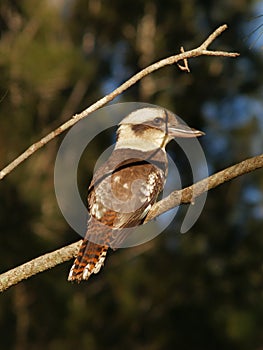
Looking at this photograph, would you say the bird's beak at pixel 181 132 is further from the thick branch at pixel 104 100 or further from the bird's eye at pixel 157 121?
the thick branch at pixel 104 100

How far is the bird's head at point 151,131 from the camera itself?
4.54m

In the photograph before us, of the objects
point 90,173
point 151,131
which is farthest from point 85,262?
point 90,173

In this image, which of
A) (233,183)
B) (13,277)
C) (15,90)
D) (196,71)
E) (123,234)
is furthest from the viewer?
(196,71)

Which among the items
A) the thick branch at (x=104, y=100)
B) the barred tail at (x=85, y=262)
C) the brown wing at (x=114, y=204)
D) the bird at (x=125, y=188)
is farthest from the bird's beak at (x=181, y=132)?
the thick branch at (x=104, y=100)

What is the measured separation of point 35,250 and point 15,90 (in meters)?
1.37

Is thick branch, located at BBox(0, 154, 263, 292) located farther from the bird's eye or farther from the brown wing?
the bird's eye

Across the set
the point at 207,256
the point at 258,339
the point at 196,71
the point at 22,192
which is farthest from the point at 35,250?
the point at 196,71

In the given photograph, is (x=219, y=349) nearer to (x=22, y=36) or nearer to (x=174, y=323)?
(x=174, y=323)

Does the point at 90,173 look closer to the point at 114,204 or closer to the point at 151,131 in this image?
the point at 151,131

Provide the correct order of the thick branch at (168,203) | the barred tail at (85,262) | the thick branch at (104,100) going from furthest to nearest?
the barred tail at (85,262) < the thick branch at (168,203) < the thick branch at (104,100)

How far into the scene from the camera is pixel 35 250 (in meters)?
7.32

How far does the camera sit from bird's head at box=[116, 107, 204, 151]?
4535 mm

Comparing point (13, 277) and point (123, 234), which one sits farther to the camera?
point (123, 234)

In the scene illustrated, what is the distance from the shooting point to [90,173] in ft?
29.5
